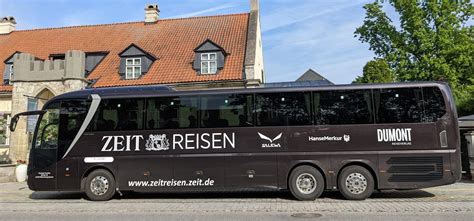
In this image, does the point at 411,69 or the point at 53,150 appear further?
the point at 411,69

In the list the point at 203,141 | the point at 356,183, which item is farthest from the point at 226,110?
the point at 356,183

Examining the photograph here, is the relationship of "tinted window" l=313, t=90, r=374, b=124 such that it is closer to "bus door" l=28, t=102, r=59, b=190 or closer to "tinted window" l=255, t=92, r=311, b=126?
"tinted window" l=255, t=92, r=311, b=126

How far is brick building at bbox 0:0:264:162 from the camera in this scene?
1008 inches

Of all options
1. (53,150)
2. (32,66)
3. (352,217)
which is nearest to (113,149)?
(53,150)

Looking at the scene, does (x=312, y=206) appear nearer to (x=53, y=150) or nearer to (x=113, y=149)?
(x=113, y=149)

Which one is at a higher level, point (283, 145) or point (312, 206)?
point (283, 145)

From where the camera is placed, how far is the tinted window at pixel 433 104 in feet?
39.0

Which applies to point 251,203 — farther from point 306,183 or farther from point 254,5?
point 254,5

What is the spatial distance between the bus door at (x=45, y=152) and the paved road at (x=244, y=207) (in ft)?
1.93

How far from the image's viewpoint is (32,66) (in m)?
26.2

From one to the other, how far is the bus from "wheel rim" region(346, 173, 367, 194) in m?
0.03

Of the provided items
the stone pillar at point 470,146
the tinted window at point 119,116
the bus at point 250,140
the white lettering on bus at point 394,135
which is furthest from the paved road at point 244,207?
the stone pillar at point 470,146

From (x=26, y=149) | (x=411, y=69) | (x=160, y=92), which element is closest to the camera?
(x=160, y=92)

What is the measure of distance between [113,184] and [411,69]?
23132mm
